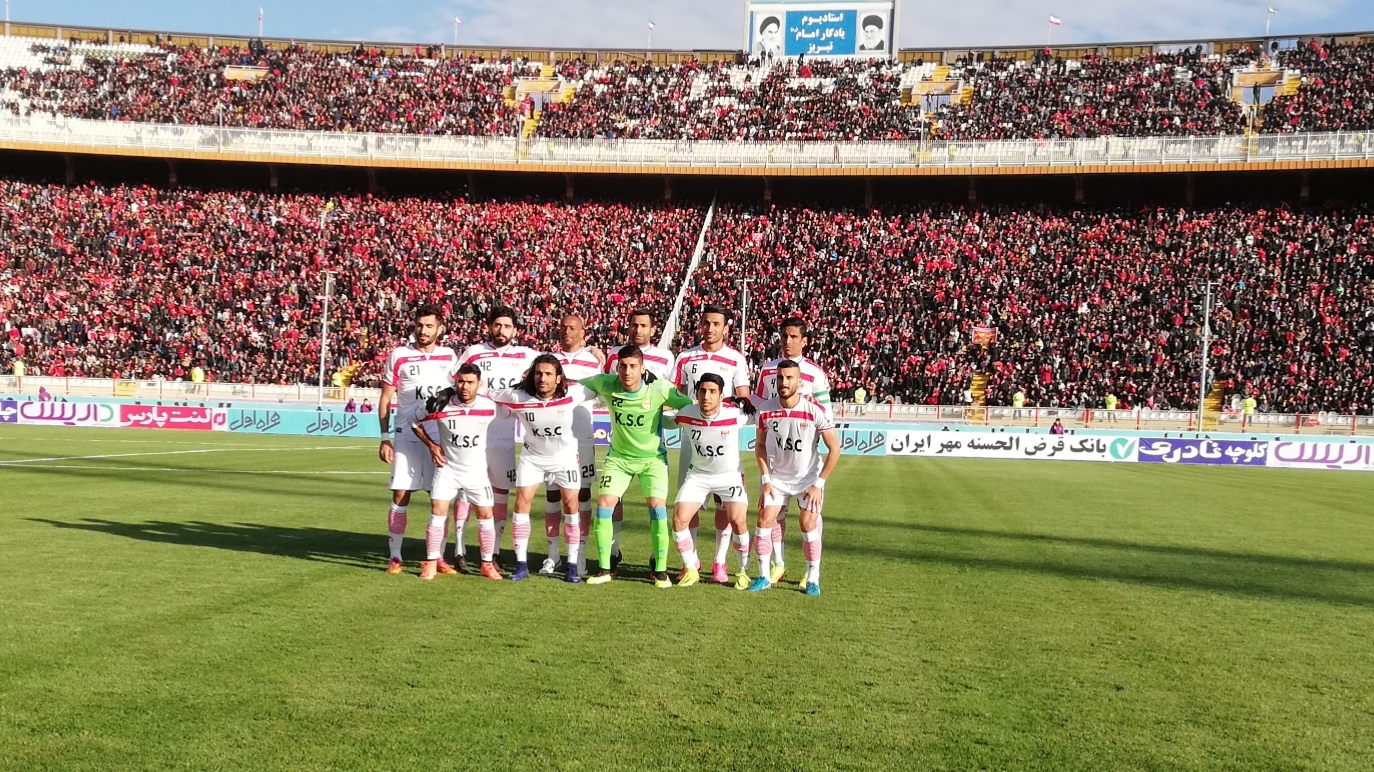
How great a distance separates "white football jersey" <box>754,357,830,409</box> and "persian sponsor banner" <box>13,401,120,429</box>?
1260 inches

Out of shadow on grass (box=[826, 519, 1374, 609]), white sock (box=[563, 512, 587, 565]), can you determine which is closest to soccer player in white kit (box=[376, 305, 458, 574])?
white sock (box=[563, 512, 587, 565])

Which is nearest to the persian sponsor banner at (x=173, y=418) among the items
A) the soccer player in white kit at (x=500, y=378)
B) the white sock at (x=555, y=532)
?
the soccer player in white kit at (x=500, y=378)

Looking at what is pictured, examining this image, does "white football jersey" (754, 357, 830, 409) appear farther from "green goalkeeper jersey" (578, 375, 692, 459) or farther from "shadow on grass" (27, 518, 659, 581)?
"shadow on grass" (27, 518, 659, 581)

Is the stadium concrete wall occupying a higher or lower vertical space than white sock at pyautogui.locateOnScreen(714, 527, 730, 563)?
lower

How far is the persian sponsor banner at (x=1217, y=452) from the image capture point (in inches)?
1373

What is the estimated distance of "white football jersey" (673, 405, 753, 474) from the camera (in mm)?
9836

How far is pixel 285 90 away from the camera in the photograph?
57094 millimetres

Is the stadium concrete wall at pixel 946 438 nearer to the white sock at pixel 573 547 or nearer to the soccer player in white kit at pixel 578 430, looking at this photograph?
the soccer player in white kit at pixel 578 430

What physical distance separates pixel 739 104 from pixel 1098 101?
16580mm

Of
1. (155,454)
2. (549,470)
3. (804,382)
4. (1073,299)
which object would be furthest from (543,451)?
(1073,299)

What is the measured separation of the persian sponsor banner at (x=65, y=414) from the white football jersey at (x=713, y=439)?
32.4m

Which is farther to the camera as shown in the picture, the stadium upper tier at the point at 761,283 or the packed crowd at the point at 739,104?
the packed crowd at the point at 739,104

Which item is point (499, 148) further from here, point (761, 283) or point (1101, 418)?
point (1101, 418)

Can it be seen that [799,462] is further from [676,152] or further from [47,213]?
[47,213]
